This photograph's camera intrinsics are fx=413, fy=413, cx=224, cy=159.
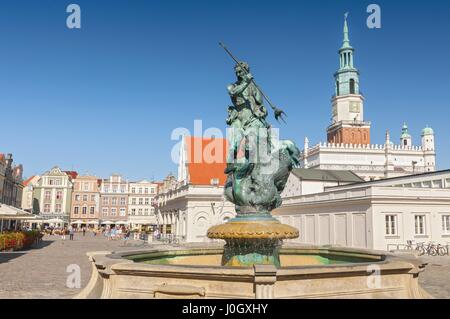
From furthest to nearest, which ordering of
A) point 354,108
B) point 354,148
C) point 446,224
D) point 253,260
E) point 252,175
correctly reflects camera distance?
point 354,108 → point 354,148 → point 446,224 → point 252,175 → point 253,260

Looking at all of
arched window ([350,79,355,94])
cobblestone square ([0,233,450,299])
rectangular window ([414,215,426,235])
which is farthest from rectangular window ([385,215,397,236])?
arched window ([350,79,355,94])

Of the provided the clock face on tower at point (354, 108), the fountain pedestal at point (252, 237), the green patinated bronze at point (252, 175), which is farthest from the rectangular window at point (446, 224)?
the clock face on tower at point (354, 108)

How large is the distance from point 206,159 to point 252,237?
156 ft

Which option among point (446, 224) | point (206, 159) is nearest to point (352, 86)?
point (206, 159)

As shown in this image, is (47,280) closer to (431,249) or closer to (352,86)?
(431,249)

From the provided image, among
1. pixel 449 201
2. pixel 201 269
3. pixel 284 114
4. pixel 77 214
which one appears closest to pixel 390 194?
pixel 449 201

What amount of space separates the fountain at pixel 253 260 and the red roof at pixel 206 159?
38608mm

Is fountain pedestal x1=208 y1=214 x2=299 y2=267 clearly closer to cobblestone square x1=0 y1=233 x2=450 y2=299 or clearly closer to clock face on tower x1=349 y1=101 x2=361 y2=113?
cobblestone square x1=0 y1=233 x2=450 y2=299

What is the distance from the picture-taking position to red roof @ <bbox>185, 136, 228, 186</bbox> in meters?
53.4

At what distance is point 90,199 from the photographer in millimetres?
91250

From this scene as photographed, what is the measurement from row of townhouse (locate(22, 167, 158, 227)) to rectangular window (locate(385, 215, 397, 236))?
66.3m

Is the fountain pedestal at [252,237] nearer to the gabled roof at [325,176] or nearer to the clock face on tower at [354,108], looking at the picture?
the gabled roof at [325,176]
